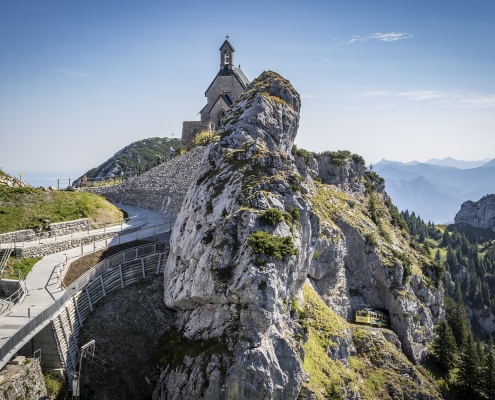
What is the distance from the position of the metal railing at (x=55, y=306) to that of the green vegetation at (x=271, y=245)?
37.7 feet

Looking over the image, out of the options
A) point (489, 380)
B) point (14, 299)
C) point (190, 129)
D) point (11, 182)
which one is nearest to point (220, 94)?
point (190, 129)

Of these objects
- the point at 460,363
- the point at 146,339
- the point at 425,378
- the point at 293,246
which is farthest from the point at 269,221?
the point at 460,363

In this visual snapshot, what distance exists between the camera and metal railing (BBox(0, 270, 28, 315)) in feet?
101

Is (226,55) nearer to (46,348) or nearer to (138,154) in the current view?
(138,154)

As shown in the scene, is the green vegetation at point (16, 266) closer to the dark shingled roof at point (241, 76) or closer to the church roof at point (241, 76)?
the dark shingled roof at point (241, 76)

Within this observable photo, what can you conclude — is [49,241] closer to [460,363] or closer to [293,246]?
[293,246]

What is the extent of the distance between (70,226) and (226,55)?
38.5 m

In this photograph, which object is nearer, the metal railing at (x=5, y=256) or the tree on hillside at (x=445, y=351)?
the metal railing at (x=5, y=256)

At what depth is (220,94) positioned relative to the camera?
7312 centimetres

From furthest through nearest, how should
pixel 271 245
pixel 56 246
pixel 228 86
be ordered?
pixel 228 86 < pixel 56 246 < pixel 271 245

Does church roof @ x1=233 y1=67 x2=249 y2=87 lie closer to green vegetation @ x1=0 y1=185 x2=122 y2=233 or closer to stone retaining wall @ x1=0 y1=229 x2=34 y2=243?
green vegetation @ x1=0 y1=185 x2=122 y2=233

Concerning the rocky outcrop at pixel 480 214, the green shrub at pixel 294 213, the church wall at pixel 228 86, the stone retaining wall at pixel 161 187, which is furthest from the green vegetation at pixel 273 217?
the rocky outcrop at pixel 480 214

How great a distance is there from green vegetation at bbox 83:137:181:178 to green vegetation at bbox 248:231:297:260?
252ft

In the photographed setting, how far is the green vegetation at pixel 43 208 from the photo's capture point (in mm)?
43781
